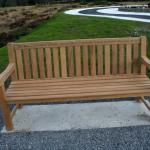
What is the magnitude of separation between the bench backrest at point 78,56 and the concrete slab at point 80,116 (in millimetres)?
525

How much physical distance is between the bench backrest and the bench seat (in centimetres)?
14

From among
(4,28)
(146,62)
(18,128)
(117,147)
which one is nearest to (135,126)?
(117,147)

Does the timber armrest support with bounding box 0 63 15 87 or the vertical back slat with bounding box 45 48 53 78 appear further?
the vertical back slat with bounding box 45 48 53 78

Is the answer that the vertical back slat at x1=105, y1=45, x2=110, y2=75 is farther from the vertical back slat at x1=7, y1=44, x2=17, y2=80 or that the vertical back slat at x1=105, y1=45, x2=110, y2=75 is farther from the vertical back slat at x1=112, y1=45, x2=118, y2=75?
the vertical back slat at x1=7, y1=44, x2=17, y2=80

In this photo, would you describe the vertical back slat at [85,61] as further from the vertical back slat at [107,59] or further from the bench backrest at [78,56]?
the vertical back slat at [107,59]

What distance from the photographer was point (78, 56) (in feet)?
15.6

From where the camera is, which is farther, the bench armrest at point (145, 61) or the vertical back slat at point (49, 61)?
the vertical back slat at point (49, 61)

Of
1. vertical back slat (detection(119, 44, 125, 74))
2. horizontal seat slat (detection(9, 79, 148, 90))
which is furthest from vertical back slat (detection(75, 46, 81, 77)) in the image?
vertical back slat (detection(119, 44, 125, 74))

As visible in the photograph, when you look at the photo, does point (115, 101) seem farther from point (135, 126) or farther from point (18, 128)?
point (18, 128)

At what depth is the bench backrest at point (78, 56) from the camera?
15.4 ft

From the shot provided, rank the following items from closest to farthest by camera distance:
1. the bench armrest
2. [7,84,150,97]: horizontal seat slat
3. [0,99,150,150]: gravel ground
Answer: [0,99,150,150]: gravel ground < [7,84,150,97]: horizontal seat slat < the bench armrest

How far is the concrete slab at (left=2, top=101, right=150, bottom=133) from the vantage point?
14.1 ft

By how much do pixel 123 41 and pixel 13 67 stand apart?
5.63 ft

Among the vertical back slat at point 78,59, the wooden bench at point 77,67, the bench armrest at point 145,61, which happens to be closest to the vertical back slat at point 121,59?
the wooden bench at point 77,67
